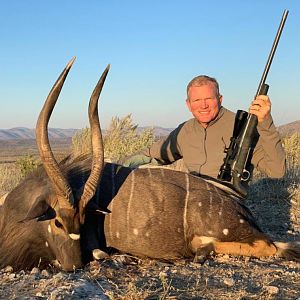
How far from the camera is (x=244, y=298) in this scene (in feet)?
8.56

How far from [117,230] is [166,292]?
4.88ft

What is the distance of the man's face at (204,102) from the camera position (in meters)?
4.94

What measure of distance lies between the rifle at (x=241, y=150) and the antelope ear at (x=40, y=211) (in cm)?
173

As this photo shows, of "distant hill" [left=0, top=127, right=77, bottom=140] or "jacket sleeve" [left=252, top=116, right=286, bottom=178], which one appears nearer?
"jacket sleeve" [left=252, top=116, right=286, bottom=178]

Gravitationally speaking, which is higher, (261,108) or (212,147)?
(261,108)

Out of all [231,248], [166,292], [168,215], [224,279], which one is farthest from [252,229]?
[166,292]

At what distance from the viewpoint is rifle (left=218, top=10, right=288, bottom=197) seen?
4.49m

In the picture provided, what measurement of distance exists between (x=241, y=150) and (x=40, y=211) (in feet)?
6.43

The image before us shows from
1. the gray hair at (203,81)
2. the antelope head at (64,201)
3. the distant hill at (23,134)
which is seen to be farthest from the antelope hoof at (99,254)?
the distant hill at (23,134)

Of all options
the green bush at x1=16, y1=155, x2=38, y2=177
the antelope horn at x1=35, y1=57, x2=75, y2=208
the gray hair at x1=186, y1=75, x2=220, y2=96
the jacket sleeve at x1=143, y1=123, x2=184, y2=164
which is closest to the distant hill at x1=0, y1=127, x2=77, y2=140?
the green bush at x1=16, y1=155, x2=38, y2=177

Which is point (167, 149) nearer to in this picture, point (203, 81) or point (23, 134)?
point (203, 81)

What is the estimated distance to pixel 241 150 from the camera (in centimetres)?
455

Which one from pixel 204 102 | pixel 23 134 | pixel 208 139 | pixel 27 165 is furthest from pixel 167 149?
pixel 23 134

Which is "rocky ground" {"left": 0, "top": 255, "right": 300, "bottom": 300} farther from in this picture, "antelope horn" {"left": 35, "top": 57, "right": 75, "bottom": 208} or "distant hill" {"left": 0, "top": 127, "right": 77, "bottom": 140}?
"distant hill" {"left": 0, "top": 127, "right": 77, "bottom": 140}
